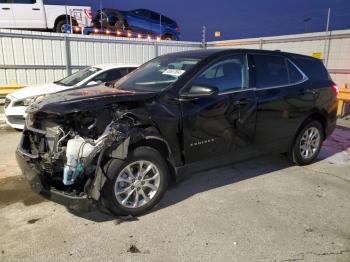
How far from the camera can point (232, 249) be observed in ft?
10.3

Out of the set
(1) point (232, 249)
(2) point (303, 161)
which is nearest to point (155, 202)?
(1) point (232, 249)

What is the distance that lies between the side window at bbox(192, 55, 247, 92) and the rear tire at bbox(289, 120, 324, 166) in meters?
1.54

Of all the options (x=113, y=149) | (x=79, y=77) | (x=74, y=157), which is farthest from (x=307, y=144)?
(x=79, y=77)

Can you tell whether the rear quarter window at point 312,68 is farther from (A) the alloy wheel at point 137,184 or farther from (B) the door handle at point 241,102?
(A) the alloy wheel at point 137,184

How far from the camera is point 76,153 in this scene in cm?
321

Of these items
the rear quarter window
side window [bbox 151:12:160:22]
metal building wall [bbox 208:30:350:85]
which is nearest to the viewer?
the rear quarter window

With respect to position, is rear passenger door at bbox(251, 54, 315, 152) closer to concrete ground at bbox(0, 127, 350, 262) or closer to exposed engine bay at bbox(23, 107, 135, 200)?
concrete ground at bbox(0, 127, 350, 262)

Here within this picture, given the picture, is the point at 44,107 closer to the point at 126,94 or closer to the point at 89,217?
the point at 126,94

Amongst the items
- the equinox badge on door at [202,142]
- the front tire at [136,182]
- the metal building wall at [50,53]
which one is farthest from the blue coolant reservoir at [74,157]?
the metal building wall at [50,53]

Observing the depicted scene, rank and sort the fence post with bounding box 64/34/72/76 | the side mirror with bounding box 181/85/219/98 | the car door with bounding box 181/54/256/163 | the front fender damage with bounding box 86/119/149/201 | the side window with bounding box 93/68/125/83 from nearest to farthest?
the front fender damage with bounding box 86/119/149/201
the side mirror with bounding box 181/85/219/98
the car door with bounding box 181/54/256/163
the side window with bounding box 93/68/125/83
the fence post with bounding box 64/34/72/76

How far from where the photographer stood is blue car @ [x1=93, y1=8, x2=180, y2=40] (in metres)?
15.6

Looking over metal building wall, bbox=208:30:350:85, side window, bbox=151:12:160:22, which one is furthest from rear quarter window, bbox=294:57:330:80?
side window, bbox=151:12:160:22

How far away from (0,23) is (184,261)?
13.2m

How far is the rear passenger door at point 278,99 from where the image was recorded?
4512mm
